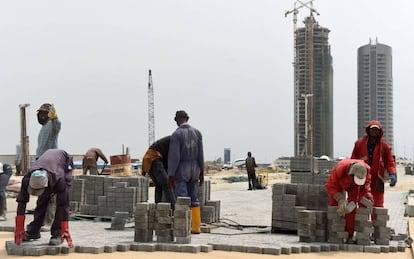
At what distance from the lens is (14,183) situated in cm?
1517

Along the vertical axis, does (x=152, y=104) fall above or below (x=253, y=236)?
above

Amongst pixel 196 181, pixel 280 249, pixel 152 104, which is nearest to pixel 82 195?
pixel 196 181

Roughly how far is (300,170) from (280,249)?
4.96m

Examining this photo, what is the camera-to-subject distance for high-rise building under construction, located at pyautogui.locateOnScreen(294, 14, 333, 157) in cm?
7256

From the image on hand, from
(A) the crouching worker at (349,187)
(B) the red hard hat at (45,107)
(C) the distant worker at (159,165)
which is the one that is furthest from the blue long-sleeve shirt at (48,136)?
(A) the crouching worker at (349,187)

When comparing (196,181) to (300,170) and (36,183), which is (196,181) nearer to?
(36,183)

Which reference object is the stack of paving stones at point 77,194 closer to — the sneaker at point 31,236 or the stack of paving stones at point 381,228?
the sneaker at point 31,236

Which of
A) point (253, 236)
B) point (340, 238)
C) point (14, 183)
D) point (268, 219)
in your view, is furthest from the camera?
point (14, 183)

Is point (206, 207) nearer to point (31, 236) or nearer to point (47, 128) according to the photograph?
point (47, 128)

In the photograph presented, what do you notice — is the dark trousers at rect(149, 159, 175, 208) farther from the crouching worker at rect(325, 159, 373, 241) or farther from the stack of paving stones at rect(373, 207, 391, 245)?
the stack of paving stones at rect(373, 207, 391, 245)

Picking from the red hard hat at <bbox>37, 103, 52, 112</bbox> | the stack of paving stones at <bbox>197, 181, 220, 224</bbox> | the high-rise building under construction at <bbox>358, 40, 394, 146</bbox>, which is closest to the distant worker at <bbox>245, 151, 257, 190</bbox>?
the stack of paving stones at <bbox>197, 181, 220, 224</bbox>

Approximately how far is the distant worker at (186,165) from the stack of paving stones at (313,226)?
1.65m

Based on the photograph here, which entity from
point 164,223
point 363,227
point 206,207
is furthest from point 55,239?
point 363,227

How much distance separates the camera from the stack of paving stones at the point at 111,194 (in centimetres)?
948
